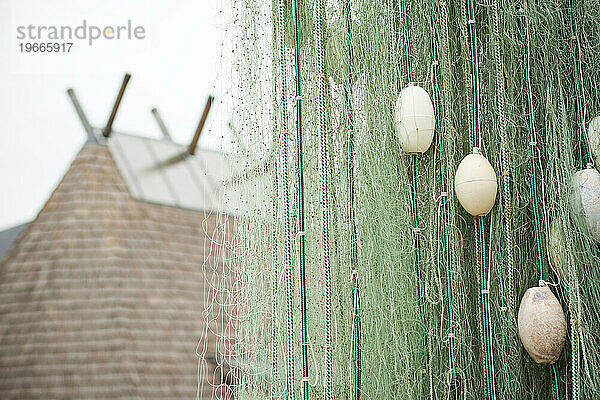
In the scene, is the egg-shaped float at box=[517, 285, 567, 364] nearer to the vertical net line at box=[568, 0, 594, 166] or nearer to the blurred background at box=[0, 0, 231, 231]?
the vertical net line at box=[568, 0, 594, 166]

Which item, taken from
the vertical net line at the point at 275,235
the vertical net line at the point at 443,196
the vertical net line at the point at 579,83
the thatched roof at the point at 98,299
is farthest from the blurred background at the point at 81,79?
the vertical net line at the point at 579,83

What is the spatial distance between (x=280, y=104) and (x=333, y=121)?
0.11 meters

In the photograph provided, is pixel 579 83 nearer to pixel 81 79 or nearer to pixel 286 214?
pixel 286 214

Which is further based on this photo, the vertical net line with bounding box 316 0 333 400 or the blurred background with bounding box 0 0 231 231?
the blurred background with bounding box 0 0 231 231

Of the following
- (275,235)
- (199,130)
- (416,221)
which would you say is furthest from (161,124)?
(416,221)

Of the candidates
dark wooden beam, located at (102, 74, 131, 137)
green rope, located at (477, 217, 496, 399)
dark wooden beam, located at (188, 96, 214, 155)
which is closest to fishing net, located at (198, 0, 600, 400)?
green rope, located at (477, 217, 496, 399)

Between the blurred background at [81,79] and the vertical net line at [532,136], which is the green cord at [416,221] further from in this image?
the blurred background at [81,79]

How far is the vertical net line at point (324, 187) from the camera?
4.09ft

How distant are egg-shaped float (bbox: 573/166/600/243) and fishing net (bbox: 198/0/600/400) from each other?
0.04ft

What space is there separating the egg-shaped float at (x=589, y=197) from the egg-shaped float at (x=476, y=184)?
5.2 inches

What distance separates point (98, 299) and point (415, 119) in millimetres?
3208

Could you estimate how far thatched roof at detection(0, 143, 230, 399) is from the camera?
3912 mm

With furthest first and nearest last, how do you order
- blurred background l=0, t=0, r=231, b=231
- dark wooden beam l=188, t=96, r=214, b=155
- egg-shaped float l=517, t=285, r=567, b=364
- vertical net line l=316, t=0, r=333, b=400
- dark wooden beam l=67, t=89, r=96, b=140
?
dark wooden beam l=188, t=96, r=214, b=155, dark wooden beam l=67, t=89, r=96, b=140, blurred background l=0, t=0, r=231, b=231, vertical net line l=316, t=0, r=333, b=400, egg-shaped float l=517, t=285, r=567, b=364

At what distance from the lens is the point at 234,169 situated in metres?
1.41
